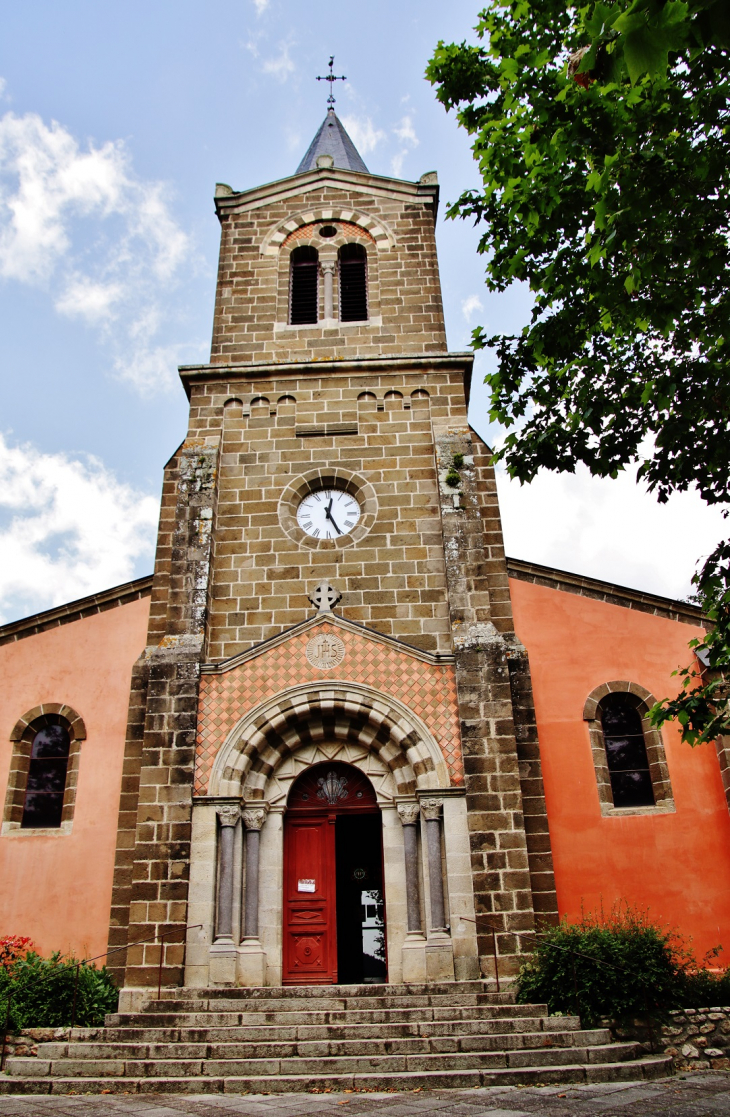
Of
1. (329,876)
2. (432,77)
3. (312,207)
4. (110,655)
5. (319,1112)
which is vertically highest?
(312,207)

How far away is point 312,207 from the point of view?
16422 millimetres

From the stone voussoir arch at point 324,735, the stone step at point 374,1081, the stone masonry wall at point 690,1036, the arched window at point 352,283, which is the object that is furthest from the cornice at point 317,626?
the arched window at point 352,283

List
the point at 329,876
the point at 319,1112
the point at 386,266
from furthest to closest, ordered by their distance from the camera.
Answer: the point at 386,266, the point at 329,876, the point at 319,1112

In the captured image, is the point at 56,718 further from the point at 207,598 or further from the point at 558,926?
the point at 558,926

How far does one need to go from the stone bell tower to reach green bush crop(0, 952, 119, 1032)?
1.64ft

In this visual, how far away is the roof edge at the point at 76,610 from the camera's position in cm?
1353

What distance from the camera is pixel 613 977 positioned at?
8.43 m

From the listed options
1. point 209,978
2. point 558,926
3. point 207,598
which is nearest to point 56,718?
point 207,598

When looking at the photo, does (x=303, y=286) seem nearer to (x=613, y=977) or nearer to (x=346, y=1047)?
(x=613, y=977)

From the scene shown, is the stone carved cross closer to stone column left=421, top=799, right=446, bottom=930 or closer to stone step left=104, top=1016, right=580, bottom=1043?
stone column left=421, top=799, right=446, bottom=930

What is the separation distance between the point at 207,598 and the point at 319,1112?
725 cm

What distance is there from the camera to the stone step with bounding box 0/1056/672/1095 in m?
7.09

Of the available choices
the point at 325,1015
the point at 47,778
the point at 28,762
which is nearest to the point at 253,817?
the point at 325,1015

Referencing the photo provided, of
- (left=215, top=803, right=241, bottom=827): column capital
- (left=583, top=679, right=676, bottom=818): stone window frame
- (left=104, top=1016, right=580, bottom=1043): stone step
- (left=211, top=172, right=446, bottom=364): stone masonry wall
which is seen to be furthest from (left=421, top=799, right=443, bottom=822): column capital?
(left=211, top=172, right=446, bottom=364): stone masonry wall
